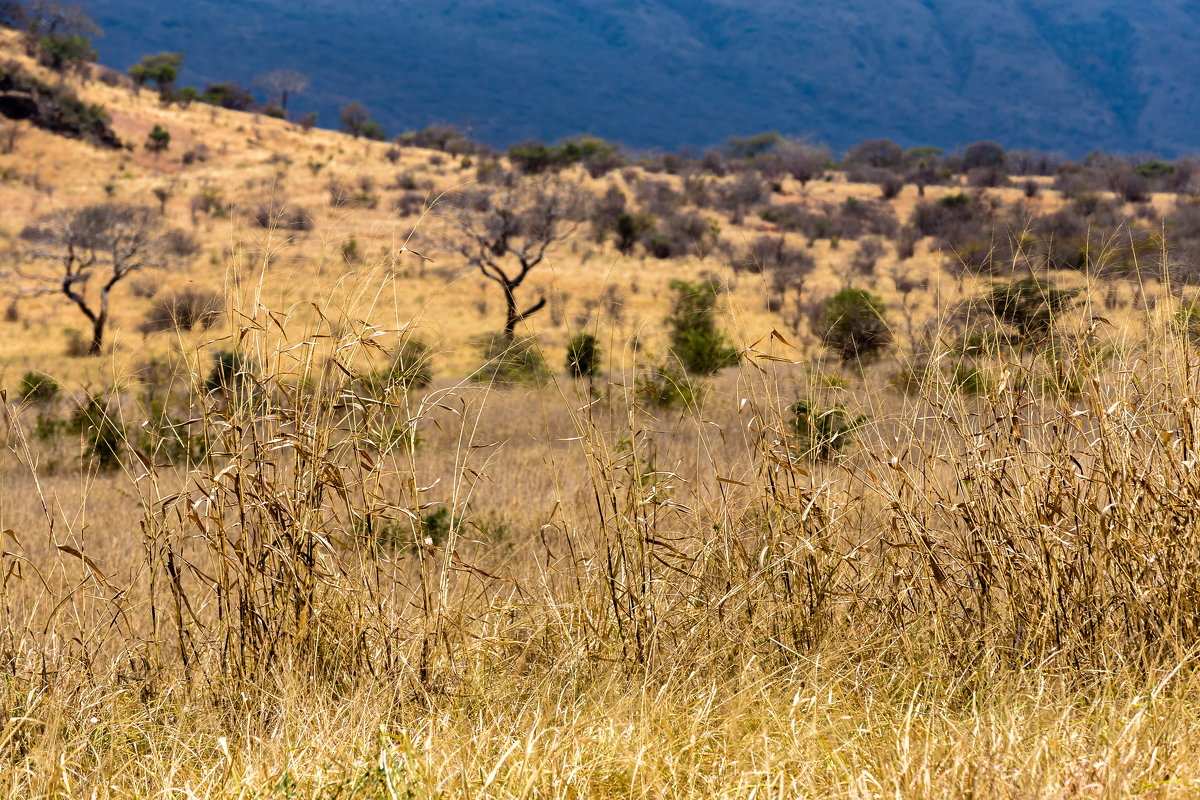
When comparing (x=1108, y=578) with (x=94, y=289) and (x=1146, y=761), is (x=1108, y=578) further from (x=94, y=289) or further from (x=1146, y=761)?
(x=94, y=289)

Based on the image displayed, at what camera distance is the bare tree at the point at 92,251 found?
70.5 ft

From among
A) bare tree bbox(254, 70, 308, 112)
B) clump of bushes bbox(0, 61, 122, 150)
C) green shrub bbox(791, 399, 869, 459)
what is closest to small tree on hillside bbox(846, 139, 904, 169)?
clump of bushes bbox(0, 61, 122, 150)

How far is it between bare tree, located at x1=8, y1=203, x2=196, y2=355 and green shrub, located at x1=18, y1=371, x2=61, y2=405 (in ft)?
31.9

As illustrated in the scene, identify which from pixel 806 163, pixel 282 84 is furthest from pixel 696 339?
pixel 282 84

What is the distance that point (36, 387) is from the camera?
3078mm

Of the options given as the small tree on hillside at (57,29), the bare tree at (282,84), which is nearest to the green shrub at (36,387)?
the small tree on hillside at (57,29)

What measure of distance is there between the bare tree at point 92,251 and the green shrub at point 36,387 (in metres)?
9.74

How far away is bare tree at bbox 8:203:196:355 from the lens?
21.5 meters

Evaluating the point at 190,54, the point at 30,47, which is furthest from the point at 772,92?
the point at 30,47

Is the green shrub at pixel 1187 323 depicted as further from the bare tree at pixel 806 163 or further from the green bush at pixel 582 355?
the bare tree at pixel 806 163

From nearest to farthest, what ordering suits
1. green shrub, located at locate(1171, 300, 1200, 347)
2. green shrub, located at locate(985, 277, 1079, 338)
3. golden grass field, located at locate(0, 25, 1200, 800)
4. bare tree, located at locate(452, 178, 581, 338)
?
1. golden grass field, located at locate(0, 25, 1200, 800)
2. green shrub, located at locate(1171, 300, 1200, 347)
3. green shrub, located at locate(985, 277, 1079, 338)
4. bare tree, located at locate(452, 178, 581, 338)

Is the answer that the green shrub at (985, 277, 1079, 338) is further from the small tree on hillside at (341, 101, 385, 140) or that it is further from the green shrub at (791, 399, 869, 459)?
the small tree on hillside at (341, 101, 385, 140)

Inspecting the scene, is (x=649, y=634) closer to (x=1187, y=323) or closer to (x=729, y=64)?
(x=1187, y=323)

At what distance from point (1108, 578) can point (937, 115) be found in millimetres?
172105
